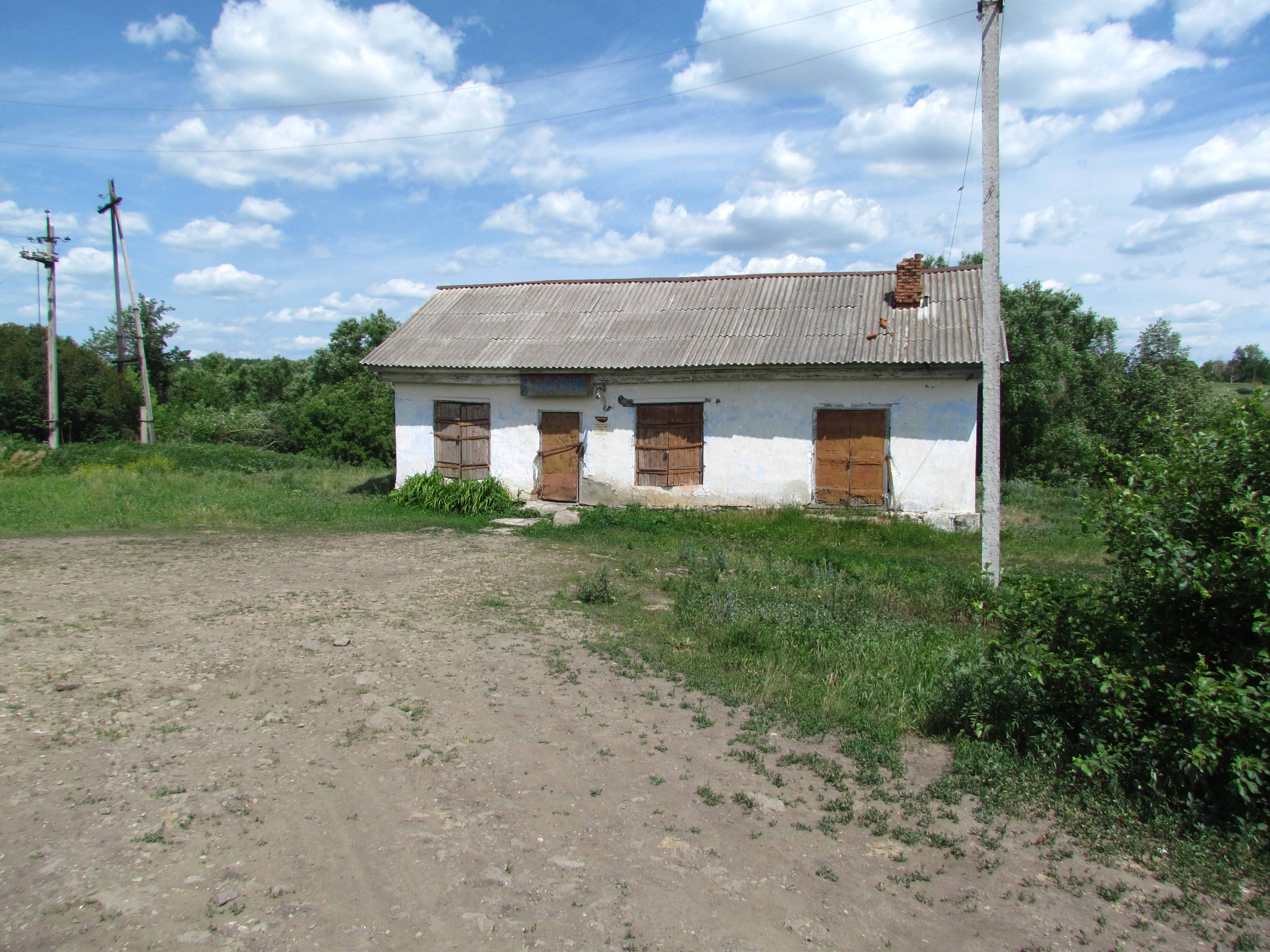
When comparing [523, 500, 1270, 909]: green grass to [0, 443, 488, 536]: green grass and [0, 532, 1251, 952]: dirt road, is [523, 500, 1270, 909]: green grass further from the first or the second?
[0, 443, 488, 536]: green grass

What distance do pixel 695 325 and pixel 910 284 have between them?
3.96m

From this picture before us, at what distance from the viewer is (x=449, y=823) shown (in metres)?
3.98

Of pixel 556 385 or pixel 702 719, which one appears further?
pixel 556 385

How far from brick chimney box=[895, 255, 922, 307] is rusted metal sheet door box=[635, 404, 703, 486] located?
4.11 m

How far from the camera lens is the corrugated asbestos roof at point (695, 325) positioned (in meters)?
13.5

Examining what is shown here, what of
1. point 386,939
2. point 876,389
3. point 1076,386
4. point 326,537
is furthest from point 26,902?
point 1076,386

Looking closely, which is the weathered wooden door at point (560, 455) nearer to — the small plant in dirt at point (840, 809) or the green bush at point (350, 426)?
the green bush at point (350, 426)

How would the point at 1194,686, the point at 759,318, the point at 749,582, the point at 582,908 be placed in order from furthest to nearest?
the point at 759,318 < the point at 749,582 < the point at 1194,686 < the point at 582,908

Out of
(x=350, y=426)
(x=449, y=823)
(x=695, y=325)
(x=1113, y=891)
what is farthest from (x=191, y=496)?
(x=1113, y=891)

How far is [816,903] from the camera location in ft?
11.4

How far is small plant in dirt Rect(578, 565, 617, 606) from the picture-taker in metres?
8.38

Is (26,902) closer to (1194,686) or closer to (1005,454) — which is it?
(1194,686)

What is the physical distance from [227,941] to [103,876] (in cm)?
81

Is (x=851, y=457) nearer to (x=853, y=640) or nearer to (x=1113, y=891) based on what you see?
(x=853, y=640)
